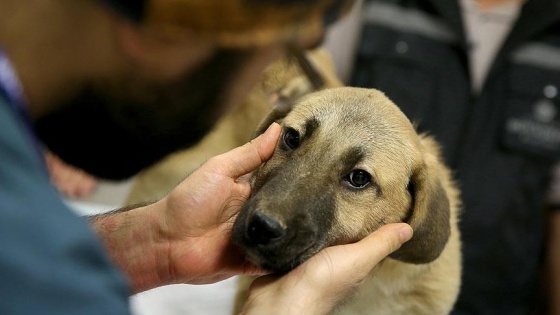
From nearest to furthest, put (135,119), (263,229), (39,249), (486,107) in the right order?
(39,249) → (135,119) → (263,229) → (486,107)

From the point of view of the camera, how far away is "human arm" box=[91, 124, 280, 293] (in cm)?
147

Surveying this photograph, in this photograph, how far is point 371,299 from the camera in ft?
5.89

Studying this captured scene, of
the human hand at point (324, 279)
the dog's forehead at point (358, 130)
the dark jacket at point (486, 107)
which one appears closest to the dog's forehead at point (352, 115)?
the dog's forehead at point (358, 130)

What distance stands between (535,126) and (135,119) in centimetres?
172

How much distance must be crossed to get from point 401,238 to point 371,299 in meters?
0.42

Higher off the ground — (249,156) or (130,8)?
(130,8)

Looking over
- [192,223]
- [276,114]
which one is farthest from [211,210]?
[276,114]

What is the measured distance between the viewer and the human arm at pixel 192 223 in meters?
1.47

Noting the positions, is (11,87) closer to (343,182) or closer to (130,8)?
(130,8)

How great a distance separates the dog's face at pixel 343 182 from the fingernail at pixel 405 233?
72 millimetres

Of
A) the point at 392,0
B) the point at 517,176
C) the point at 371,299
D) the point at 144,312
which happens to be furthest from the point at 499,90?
the point at 144,312

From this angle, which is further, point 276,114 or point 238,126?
point 238,126

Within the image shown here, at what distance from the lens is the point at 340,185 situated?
1455mm

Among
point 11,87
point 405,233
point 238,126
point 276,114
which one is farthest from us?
point 238,126
